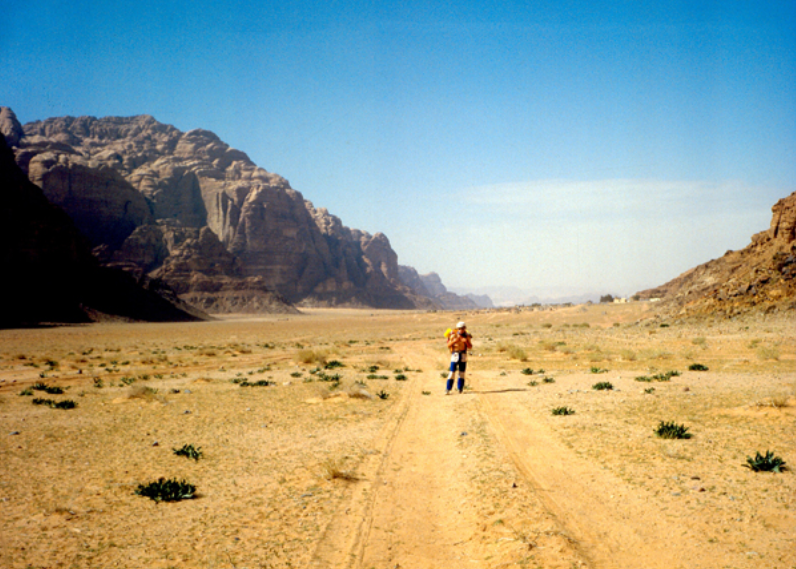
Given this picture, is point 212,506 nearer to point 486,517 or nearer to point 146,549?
point 146,549

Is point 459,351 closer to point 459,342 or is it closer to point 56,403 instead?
point 459,342

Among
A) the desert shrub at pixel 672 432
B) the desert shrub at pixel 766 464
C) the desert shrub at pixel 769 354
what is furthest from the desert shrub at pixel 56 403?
the desert shrub at pixel 769 354

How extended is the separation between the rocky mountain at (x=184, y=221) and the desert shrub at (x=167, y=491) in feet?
384

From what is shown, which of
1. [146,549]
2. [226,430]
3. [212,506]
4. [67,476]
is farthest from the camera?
[226,430]

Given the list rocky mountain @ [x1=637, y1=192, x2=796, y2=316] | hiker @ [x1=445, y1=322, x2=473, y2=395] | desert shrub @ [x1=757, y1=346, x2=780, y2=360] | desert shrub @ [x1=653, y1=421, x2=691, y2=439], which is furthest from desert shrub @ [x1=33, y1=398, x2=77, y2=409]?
rocky mountain @ [x1=637, y1=192, x2=796, y2=316]

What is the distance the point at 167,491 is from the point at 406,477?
11.4ft

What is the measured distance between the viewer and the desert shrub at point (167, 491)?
7082 mm

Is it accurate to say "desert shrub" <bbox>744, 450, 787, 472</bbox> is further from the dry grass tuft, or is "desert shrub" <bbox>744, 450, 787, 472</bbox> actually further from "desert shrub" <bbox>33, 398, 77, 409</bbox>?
"desert shrub" <bbox>33, 398, 77, 409</bbox>

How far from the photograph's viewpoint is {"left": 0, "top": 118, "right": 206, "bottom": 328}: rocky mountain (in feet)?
221

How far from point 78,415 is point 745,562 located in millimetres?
13530

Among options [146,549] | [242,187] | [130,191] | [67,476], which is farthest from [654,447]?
[242,187]

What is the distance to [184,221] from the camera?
166625 mm

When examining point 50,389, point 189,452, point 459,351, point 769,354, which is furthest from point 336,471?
point 769,354

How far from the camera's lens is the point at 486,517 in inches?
244
